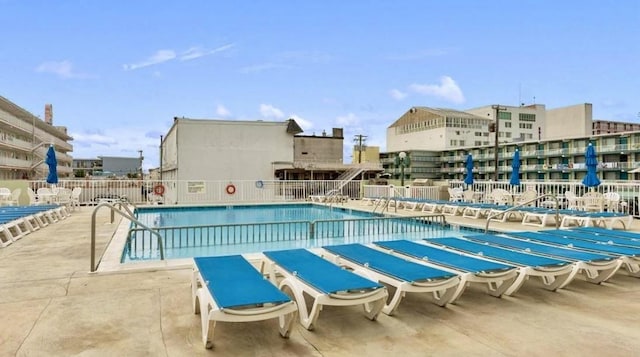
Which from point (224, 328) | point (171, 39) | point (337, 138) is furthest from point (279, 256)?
point (337, 138)

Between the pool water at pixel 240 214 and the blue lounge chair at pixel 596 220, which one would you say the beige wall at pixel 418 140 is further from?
the blue lounge chair at pixel 596 220

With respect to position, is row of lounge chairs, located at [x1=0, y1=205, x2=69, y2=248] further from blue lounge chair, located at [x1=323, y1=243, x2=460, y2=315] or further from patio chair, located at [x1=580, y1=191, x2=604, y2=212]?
patio chair, located at [x1=580, y1=191, x2=604, y2=212]

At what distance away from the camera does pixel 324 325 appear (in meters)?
3.44

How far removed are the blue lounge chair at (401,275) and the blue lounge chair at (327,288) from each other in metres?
0.24

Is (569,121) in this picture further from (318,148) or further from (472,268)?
(472,268)

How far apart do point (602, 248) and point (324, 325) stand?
356 cm

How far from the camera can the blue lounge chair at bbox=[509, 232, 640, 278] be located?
462 cm

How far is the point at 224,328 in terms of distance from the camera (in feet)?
11.0

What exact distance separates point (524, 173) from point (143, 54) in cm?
5824

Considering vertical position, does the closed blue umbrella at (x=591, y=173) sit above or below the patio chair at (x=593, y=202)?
above

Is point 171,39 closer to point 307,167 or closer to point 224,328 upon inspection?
point 307,167

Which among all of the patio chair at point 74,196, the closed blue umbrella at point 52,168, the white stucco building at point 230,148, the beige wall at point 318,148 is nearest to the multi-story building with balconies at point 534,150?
the beige wall at point 318,148

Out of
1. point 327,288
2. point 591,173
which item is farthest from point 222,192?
point 327,288

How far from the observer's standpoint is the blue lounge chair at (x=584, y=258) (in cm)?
437
